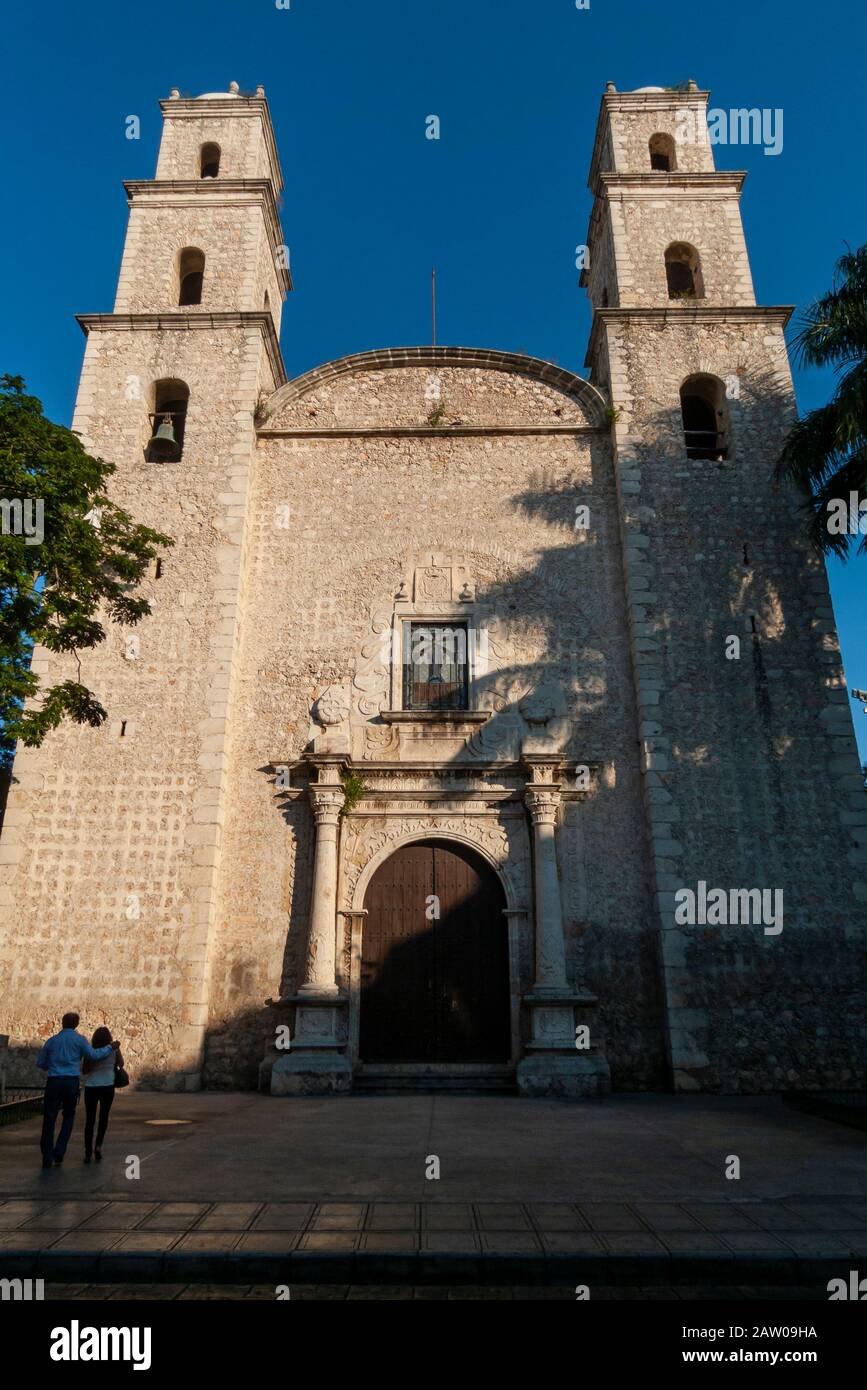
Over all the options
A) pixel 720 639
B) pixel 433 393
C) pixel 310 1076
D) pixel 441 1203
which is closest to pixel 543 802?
pixel 720 639

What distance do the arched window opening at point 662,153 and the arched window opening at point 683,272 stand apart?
2.07 meters

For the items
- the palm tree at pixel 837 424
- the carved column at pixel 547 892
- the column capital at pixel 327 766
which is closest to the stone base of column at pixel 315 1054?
the carved column at pixel 547 892

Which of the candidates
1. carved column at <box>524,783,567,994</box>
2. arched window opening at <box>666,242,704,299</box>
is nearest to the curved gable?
arched window opening at <box>666,242,704,299</box>

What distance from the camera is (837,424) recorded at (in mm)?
11695

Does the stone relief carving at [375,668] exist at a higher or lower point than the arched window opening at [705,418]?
lower

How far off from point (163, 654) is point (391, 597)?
3757 millimetres

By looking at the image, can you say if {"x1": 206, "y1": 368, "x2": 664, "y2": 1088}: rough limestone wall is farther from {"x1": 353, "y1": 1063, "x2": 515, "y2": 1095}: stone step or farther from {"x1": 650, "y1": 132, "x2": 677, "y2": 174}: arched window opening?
{"x1": 650, "y1": 132, "x2": 677, "y2": 174}: arched window opening

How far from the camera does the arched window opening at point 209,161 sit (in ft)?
61.1

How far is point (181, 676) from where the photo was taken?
1330cm

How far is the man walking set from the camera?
21.9 feet

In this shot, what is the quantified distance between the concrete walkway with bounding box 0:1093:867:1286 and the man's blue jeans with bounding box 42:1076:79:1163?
0.18m

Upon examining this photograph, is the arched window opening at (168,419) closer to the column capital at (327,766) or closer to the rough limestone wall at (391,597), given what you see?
the rough limestone wall at (391,597)
